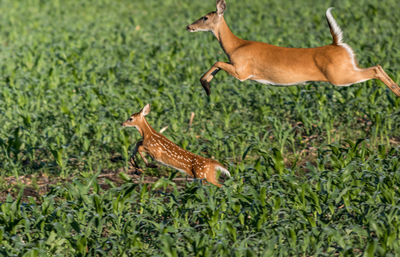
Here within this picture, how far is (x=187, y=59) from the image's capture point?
14898 mm

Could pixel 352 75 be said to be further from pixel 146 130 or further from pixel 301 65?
pixel 146 130

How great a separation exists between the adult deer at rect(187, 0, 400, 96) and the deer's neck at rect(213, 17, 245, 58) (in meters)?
0.19

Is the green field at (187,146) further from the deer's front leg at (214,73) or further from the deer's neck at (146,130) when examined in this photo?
the deer's front leg at (214,73)

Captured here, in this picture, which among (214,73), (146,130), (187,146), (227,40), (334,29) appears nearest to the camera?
(334,29)

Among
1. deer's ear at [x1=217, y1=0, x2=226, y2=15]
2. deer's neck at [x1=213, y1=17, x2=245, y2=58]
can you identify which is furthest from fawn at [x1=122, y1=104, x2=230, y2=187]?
deer's ear at [x1=217, y1=0, x2=226, y2=15]

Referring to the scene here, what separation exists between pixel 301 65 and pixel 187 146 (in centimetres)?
480

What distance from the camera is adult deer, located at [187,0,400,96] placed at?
5.54m

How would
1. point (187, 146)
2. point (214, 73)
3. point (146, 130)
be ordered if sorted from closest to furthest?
point (214, 73) < point (146, 130) < point (187, 146)

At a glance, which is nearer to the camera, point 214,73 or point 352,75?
point 352,75

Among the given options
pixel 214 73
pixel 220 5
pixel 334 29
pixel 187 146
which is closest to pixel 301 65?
pixel 334 29

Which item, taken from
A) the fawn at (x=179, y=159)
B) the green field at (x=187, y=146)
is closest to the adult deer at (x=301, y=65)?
the green field at (x=187, y=146)

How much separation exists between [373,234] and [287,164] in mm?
2703

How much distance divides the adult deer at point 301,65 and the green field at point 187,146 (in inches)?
64.4

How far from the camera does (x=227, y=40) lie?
20.6 ft
